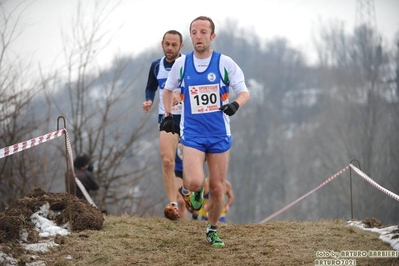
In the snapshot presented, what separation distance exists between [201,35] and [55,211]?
10.1ft

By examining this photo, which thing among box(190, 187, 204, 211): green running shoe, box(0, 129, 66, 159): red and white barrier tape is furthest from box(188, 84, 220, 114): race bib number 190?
box(0, 129, 66, 159): red and white barrier tape

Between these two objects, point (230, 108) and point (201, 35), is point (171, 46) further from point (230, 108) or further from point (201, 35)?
point (230, 108)

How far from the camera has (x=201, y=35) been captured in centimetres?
827

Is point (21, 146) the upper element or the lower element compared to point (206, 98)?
lower

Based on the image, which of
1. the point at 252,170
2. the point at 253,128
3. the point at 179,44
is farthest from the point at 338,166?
the point at 179,44

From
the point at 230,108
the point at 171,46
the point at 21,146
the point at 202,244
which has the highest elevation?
the point at 171,46

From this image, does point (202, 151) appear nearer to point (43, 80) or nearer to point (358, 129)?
point (43, 80)

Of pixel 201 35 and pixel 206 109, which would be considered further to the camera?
pixel 201 35

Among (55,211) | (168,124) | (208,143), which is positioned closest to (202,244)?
(208,143)

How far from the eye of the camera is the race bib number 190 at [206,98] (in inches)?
320

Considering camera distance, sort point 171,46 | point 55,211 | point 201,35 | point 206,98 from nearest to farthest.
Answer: point 206,98 → point 201,35 → point 55,211 → point 171,46

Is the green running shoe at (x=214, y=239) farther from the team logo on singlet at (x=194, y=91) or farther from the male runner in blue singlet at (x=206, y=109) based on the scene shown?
the team logo on singlet at (x=194, y=91)

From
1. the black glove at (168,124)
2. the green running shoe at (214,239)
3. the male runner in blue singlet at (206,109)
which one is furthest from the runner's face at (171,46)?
the green running shoe at (214,239)

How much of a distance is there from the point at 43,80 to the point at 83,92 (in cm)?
233
